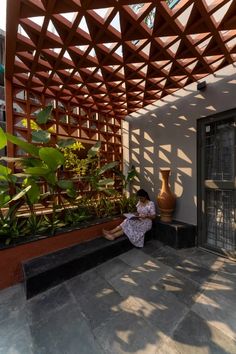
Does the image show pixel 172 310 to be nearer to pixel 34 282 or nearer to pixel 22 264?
pixel 34 282

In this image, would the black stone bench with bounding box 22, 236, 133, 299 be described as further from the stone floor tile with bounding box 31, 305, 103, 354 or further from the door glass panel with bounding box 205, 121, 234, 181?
the door glass panel with bounding box 205, 121, 234, 181

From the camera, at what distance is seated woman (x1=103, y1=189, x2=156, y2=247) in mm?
3076

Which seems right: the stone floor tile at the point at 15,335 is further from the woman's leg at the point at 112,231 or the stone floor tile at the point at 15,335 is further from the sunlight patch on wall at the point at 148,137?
the sunlight patch on wall at the point at 148,137

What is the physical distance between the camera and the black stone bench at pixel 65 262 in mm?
2010

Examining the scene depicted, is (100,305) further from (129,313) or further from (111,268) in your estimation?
(111,268)

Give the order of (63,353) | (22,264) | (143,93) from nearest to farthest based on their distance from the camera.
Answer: (63,353) < (22,264) < (143,93)

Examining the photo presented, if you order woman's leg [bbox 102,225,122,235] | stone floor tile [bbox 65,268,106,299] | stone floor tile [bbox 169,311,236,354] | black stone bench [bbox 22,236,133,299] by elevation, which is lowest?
stone floor tile [bbox 65,268,106,299]

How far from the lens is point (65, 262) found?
2252 millimetres

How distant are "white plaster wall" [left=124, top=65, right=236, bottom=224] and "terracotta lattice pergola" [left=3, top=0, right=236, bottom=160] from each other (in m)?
→ 0.23

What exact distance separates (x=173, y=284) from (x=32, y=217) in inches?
83.7

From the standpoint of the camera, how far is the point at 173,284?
2102 mm

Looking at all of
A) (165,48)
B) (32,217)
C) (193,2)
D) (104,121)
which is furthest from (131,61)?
(32,217)

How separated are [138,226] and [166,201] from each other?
0.70 meters

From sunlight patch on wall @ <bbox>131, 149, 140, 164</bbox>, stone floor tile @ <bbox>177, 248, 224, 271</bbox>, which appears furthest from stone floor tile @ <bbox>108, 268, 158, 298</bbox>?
sunlight patch on wall @ <bbox>131, 149, 140, 164</bbox>
